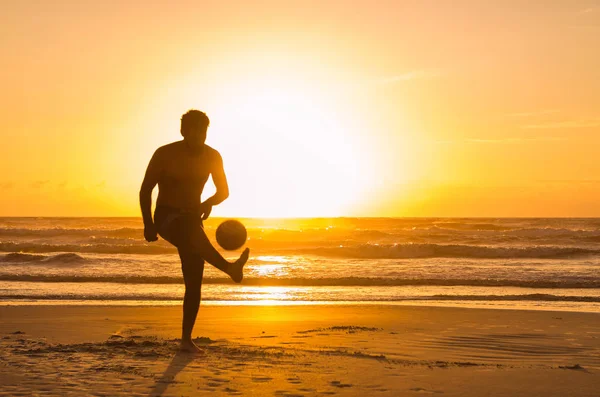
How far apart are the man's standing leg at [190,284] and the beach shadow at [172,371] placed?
0.18 m

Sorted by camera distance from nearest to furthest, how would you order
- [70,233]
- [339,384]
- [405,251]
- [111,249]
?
1. [339,384]
2. [111,249]
3. [405,251]
4. [70,233]

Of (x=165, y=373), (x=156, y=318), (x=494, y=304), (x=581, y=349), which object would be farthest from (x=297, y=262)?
(x=165, y=373)

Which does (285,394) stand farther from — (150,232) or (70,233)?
(70,233)

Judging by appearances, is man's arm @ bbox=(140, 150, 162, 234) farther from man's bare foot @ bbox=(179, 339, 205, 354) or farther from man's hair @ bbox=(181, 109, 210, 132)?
man's bare foot @ bbox=(179, 339, 205, 354)

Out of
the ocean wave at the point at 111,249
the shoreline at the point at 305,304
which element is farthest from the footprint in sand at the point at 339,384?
the ocean wave at the point at 111,249

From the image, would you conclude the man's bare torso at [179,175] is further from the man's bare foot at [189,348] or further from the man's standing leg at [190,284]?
the man's bare foot at [189,348]

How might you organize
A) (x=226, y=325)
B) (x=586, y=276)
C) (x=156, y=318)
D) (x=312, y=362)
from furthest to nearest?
(x=586, y=276) → (x=156, y=318) → (x=226, y=325) → (x=312, y=362)

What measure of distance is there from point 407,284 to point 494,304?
474 cm

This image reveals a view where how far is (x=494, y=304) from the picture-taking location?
1350cm

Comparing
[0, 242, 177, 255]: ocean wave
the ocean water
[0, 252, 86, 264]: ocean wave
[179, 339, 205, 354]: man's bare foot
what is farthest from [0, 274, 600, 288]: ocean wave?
[0, 242, 177, 255]: ocean wave

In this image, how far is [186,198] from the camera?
6.62 m

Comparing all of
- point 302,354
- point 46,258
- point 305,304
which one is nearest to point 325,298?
point 305,304

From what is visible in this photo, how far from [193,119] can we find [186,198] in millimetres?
729

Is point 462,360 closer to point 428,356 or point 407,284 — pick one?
point 428,356
